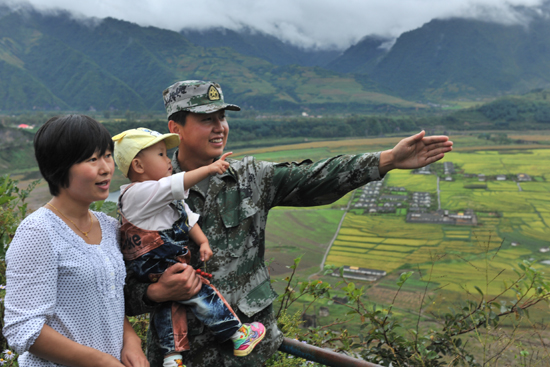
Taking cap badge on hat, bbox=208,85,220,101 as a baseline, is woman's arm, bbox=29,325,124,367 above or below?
below

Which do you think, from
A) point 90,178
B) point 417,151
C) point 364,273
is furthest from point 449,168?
point 90,178

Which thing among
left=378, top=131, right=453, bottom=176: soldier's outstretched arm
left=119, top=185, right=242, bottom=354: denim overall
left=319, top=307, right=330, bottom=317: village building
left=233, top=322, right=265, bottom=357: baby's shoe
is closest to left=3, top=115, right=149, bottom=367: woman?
left=119, top=185, right=242, bottom=354: denim overall

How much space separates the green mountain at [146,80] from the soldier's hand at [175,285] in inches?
5593

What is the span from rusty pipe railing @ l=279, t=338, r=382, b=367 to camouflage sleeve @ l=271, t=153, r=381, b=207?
2.28 ft

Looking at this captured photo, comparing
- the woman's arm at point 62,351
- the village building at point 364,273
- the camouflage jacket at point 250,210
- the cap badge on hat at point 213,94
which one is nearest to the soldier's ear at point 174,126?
the cap badge on hat at point 213,94

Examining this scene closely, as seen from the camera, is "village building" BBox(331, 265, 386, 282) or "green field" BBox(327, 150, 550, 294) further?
"green field" BBox(327, 150, 550, 294)

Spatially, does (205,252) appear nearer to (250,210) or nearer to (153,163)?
(250,210)

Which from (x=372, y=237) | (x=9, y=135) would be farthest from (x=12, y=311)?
(x=9, y=135)

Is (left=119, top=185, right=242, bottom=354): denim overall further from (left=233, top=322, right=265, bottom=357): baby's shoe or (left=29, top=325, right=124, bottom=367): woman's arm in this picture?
(left=29, top=325, right=124, bottom=367): woman's arm

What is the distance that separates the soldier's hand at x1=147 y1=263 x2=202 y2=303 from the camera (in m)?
1.68

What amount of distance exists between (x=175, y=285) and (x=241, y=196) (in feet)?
1.68

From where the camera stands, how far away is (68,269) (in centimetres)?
132

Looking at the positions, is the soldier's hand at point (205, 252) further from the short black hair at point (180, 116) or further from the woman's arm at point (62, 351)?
the short black hair at point (180, 116)

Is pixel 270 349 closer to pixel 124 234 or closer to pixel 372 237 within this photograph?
pixel 124 234
